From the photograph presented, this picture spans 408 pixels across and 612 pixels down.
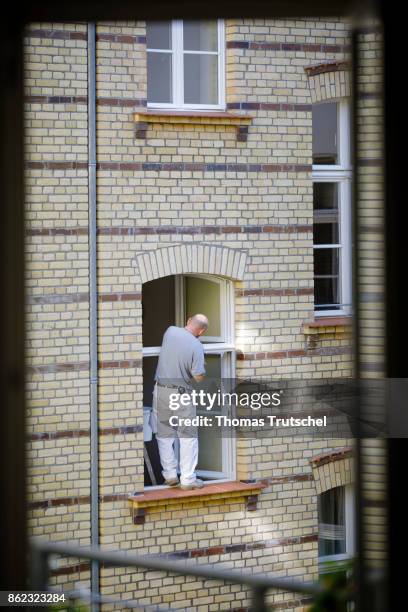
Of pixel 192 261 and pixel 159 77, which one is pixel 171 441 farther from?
pixel 159 77

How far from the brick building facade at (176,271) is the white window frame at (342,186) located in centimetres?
4

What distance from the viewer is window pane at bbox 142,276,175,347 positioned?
7.73 metres

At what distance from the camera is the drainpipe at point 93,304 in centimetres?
694

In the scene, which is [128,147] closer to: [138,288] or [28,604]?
[138,288]

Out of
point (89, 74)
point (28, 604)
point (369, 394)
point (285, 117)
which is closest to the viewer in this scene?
point (28, 604)

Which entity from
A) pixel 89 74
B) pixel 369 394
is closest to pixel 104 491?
A: pixel 89 74

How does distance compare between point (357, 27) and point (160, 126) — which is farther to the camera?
point (160, 126)

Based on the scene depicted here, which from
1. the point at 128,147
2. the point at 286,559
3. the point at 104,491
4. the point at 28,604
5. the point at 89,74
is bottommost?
the point at 286,559

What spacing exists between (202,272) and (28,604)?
18.6 feet

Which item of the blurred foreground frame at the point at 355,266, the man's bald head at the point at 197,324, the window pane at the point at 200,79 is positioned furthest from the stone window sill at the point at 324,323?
the blurred foreground frame at the point at 355,266

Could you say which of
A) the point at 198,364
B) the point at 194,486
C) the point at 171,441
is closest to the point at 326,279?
the point at 198,364

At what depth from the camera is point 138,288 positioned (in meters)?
7.16

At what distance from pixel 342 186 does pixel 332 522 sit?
9.06 ft

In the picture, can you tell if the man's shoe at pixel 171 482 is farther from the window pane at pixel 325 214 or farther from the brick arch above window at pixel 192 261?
the window pane at pixel 325 214
